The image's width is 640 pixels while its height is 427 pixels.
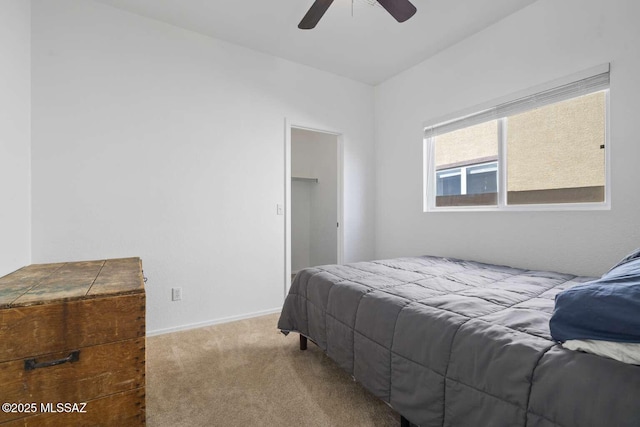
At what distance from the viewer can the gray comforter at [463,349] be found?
82 cm

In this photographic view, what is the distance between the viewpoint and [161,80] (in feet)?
8.39

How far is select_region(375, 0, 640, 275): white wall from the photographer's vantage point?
188cm

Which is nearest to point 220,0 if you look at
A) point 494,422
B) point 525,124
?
point 525,124

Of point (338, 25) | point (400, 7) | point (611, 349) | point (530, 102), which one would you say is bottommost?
point (611, 349)

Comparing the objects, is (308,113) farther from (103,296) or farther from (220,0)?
(103,296)

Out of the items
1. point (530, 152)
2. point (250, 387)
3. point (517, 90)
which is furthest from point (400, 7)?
point (250, 387)

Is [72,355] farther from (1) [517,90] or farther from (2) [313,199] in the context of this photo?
(2) [313,199]

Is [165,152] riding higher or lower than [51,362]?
higher

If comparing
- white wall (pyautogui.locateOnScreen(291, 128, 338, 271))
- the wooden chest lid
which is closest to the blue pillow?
the wooden chest lid

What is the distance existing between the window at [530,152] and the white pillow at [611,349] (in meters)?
1.68

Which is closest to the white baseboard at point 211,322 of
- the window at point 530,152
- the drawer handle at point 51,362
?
the drawer handle at point 51,362

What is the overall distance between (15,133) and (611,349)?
3.04 metres

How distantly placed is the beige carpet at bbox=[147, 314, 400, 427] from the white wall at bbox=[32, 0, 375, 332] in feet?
1.94

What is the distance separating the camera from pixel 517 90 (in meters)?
2.41
